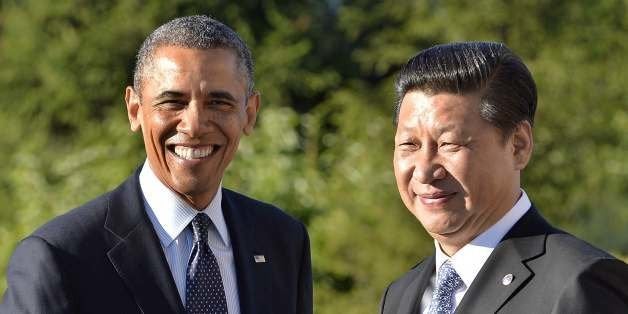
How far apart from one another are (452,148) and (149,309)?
1.21 meters

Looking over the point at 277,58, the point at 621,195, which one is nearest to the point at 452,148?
the point at 621,195

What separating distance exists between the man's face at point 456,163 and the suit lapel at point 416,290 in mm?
305

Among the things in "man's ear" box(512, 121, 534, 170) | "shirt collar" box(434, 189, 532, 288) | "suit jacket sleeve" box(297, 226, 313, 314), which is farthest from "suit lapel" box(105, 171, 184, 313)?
"man's ear" box(512, 121, 534, 170)

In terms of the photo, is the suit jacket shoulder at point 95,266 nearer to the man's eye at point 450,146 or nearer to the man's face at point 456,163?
the man's face at point 456,163

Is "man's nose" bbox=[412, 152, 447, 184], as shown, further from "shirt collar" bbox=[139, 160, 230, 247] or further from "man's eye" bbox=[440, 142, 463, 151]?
"shirt collar" bbox=[139, 160, 230, 247]

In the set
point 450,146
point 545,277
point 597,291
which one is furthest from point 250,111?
point 597,291

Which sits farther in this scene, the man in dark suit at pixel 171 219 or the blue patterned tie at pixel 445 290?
the man in dark suit at pixel 171 219

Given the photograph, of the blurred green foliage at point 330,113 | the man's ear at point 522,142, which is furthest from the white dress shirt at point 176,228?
the blurred green foliage at point 330,113

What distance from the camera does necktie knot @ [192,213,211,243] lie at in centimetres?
428

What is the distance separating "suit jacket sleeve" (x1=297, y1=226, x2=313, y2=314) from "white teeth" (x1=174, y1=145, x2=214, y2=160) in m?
0.80

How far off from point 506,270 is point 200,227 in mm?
1214

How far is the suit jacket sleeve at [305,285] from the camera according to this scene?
469 cm

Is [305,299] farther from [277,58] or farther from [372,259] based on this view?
[277,58]

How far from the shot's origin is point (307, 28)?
1748 centimetres
